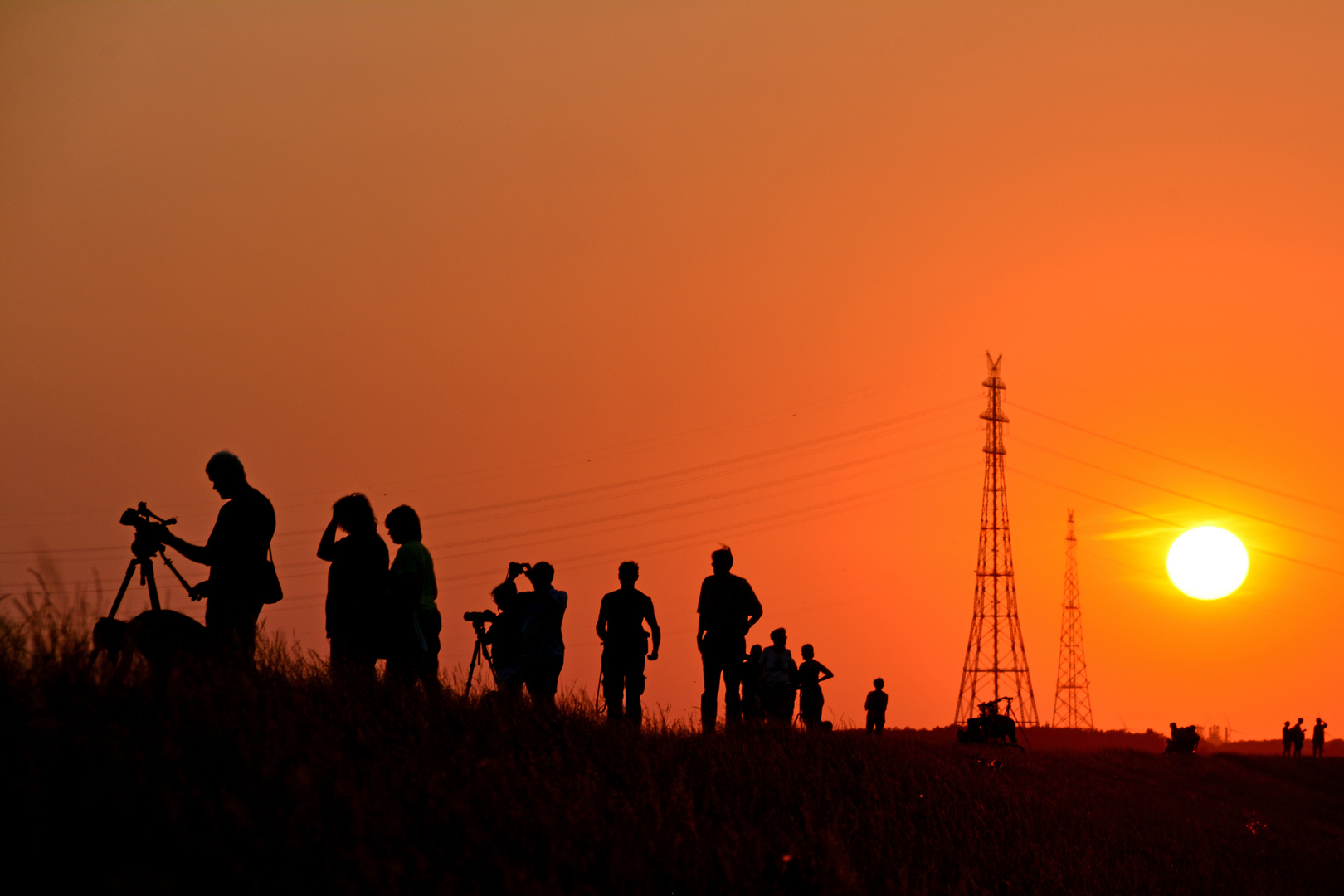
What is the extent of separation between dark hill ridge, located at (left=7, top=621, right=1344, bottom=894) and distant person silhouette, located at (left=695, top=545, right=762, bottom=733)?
122 cm

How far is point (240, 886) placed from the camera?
7.02m

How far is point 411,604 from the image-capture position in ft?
39.1

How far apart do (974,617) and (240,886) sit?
46082mm

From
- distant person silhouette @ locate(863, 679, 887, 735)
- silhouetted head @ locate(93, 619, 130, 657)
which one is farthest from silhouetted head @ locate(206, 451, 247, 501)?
distant person silhouette @ locate(863, 679, 887, 735)

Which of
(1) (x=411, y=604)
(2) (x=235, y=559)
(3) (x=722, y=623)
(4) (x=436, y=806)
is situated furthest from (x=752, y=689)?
(4) (x=436, y=806)

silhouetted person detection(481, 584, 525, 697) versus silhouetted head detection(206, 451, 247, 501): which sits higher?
silhouetted head detection(206, 451, 247, 501)

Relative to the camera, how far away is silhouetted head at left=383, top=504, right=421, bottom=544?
1205 cm

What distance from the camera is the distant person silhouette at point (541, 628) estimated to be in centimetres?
1383

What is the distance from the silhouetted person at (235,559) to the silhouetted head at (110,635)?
29.4 inches

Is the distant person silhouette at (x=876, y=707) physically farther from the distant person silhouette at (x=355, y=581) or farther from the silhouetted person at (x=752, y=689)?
the distant person silhouette at (x=355, y=581)

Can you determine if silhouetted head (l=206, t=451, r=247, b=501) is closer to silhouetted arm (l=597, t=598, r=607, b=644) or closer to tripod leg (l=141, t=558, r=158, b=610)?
tripod leg (l=141, t=558, r=158, b=610)

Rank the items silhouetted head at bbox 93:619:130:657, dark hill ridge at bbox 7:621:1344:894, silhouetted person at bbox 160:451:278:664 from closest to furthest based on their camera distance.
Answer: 1. dark hill ridge at bbox 7:621:1344:894
2. silhouetted head at bbox 93:619:130:657
3. silhouetted person at bbox 160:451:278:664

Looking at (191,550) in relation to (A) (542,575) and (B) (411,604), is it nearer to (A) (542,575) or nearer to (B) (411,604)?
(B) (411,604)

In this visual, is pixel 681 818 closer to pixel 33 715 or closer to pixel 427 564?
pixel 427 564
